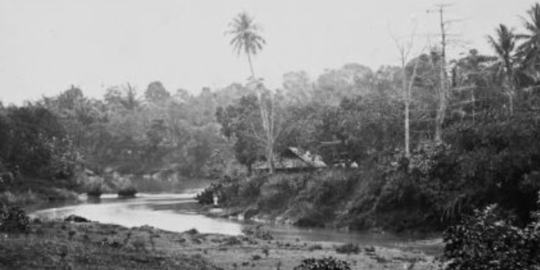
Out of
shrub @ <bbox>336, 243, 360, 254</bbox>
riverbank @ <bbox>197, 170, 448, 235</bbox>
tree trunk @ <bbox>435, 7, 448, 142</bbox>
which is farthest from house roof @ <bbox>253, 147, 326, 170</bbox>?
shrub @ <bbox>336, 243, 360, 254</bbox>

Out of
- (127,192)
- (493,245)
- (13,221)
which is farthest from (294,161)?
(493,245)

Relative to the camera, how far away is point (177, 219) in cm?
5191

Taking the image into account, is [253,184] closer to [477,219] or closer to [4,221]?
[4,221]

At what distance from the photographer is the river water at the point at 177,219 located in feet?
132

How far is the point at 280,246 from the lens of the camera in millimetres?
29844

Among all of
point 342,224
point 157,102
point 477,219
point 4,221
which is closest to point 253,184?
point 342,224

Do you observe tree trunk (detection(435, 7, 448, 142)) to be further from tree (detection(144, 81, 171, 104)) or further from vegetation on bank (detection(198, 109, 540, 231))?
tree (detection(144, 81, 171, 104))

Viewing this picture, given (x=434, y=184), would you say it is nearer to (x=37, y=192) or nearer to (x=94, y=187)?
(x=37, y=192)

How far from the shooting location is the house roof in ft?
213

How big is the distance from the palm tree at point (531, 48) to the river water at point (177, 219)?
29679 millimetres

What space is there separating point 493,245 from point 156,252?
495 inches

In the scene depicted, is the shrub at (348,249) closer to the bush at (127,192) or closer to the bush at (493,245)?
the bush at (493,245)

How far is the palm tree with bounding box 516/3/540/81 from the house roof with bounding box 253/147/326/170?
21.7 m

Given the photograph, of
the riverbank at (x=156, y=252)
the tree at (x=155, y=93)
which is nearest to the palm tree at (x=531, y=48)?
the riverbank at (x=156, y=252)
